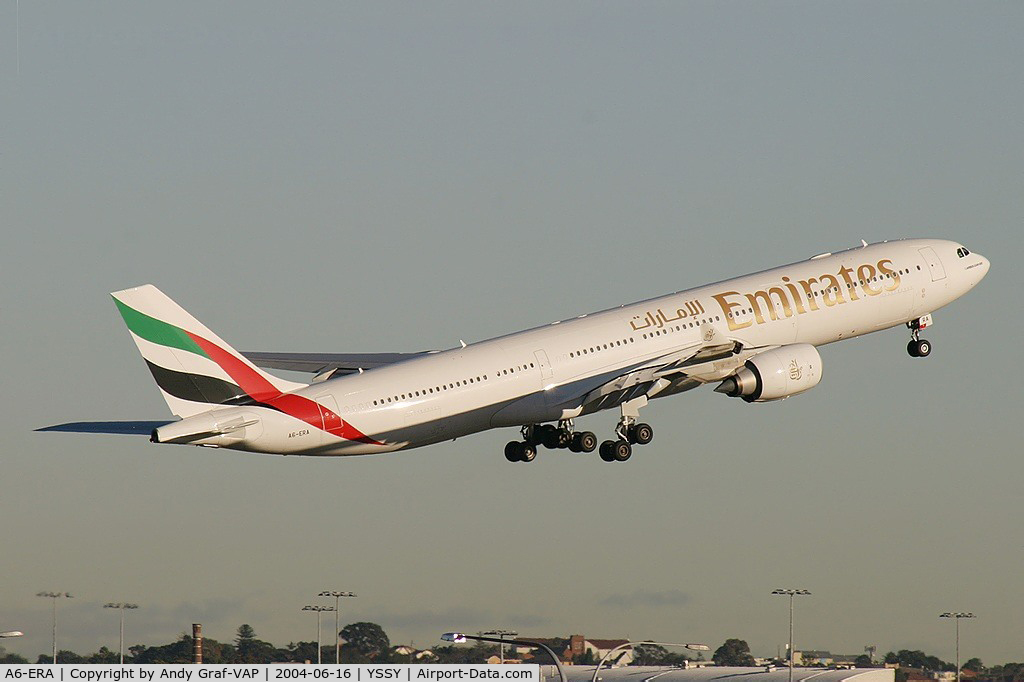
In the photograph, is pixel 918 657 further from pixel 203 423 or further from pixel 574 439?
pixel 203 423

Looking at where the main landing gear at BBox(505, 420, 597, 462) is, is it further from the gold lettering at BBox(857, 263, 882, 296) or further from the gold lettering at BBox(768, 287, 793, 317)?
the gold lettering at BBox(857, 263, 882, 296)

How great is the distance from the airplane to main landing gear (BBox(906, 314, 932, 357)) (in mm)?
83

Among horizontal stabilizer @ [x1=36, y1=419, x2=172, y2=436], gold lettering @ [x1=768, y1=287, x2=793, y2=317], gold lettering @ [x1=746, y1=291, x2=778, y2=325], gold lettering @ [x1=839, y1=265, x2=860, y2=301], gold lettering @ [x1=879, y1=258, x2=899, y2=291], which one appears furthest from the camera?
gold lettering @ [x1=879, y1=258, x2=899, y2=291]

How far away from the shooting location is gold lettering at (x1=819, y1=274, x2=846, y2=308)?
7331 centimetres

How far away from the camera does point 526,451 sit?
7288 cm

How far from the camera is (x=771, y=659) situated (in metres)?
146

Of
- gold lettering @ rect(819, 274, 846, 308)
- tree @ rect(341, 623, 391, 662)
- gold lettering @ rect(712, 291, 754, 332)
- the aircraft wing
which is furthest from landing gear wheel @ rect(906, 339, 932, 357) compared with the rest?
tree @ rect(341, 623, 391, 662)

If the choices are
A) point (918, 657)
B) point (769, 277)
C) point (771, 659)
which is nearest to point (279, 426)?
point (769, 277)

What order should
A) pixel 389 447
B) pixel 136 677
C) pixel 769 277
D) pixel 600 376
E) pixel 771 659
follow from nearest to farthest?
pixel 136 677
pixel 389 447
pixel 600 376
pixel 769 277
pixel 771 659

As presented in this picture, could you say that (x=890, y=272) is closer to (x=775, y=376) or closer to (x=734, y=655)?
(x=775, y=376)

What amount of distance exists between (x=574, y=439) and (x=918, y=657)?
359 feet

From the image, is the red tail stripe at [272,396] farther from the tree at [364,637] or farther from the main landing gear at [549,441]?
the tree at [364,637]

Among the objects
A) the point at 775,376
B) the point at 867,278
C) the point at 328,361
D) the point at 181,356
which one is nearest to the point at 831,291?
the point at 867,278

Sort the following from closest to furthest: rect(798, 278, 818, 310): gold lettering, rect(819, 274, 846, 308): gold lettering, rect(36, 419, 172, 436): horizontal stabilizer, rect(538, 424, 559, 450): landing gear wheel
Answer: rect(36, 419, 172, 436): horizontal stabilizer < rect(538, 424, 559, 450): landing gear wheel < rect(798, 278, 818, 310): gold lettering < rect(819, 274, 846, 308): gold lettering
